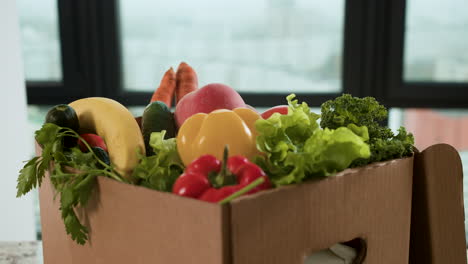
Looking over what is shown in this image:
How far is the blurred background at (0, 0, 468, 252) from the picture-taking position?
2023 millimetres

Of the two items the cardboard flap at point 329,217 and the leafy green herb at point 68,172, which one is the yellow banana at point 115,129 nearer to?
the leafy green herb at point 68,172

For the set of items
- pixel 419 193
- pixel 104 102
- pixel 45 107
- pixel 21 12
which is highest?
pixel 21 12

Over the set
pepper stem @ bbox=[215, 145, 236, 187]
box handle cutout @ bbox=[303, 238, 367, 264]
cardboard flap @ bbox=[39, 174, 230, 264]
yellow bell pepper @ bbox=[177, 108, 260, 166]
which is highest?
yellow bell pepper @ bbox=[177, 108, 260, 166]

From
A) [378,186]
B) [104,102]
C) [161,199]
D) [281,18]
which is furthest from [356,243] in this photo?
[281,18]

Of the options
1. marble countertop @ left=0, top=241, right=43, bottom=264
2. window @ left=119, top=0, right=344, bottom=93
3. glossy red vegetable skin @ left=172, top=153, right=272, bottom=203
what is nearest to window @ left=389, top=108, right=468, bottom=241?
window @ left=119, top=0, right=344, bottom=93

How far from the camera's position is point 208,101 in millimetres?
Result: 776

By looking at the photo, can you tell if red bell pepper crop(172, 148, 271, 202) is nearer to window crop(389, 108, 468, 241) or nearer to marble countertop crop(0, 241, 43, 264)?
marble countertop crop(0, 241, 43, 264)

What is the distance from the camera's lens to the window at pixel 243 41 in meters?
2.04

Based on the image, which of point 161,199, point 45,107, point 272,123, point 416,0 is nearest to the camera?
point 161,199

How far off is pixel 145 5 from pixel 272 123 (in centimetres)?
162

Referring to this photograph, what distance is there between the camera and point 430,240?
0.67 metres

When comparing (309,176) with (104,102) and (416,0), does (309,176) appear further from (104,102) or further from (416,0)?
(416,0)

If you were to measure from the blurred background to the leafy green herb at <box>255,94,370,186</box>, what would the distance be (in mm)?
1467

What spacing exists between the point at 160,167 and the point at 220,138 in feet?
0.26
